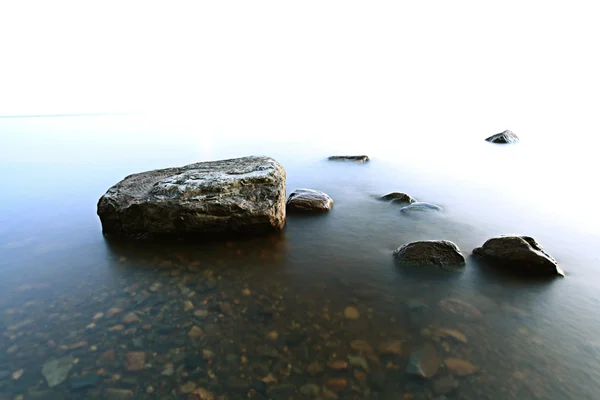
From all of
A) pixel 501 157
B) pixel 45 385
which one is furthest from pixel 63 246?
pixel 501 157

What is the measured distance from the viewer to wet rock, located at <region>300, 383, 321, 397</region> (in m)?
2.08

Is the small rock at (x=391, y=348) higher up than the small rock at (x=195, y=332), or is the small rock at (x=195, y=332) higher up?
the small rock at (x=391, y=348)

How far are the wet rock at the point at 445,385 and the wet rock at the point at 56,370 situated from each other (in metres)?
2.53

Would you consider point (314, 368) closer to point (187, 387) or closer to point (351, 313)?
point (351, 313)

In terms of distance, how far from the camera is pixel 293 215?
5.26 m

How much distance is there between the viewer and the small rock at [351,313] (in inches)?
110

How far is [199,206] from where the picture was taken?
409 cm

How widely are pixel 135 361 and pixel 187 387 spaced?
50 cm

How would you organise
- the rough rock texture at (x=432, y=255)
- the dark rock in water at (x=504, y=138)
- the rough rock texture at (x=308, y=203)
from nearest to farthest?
the rough rock texture at (x=432, y=255) → the rough rock texture at (x=308, y=203) → the dark rock in water at (x=504, y=138)

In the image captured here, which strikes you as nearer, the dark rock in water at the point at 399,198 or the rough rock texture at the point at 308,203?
the rough rock texture at the point at 308,203

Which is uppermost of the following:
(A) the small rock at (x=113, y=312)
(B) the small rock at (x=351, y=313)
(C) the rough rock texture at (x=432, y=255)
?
(C) the rough rock texture at (x=432, y=255)

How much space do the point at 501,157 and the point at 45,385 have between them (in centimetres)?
1345

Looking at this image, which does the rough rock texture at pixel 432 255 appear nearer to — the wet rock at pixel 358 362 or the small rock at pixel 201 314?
the wet rock at pixel 358 362

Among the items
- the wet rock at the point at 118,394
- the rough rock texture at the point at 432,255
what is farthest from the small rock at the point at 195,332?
the rough rock texture at the point at 432,255
